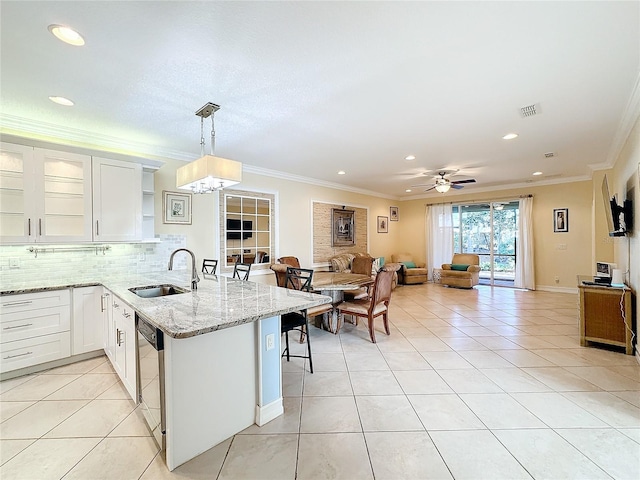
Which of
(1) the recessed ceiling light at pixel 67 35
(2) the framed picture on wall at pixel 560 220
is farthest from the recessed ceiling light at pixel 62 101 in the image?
(2) the framed picture on wall at pixel 560 220

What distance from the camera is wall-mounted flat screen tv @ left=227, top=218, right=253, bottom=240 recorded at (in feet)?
16.1

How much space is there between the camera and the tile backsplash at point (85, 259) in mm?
2998

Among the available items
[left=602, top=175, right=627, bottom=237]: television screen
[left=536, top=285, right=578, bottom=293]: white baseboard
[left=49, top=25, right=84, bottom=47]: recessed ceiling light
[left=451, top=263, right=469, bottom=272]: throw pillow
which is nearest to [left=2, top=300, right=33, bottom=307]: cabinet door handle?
[left=49, top=25, right=84, bottom=47]: recessed ceiling light

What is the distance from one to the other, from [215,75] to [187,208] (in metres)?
2.55

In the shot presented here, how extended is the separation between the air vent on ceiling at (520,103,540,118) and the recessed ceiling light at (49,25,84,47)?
3801mm

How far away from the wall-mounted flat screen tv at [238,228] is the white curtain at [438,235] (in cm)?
571

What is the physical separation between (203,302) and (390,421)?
1.64m

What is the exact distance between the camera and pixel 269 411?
2.06 meters

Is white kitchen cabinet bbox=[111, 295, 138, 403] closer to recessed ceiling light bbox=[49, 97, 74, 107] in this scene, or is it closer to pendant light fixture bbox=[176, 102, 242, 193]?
pendant light fixture bbox=[176, 102, 242, 193]

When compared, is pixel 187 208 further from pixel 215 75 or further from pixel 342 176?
pixel 342 176

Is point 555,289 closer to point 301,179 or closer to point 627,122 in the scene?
point 627,122

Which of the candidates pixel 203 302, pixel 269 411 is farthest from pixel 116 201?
pixel 269 411

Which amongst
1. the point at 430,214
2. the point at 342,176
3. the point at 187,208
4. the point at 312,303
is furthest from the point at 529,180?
the point at 187,208

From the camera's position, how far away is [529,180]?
6.63m
